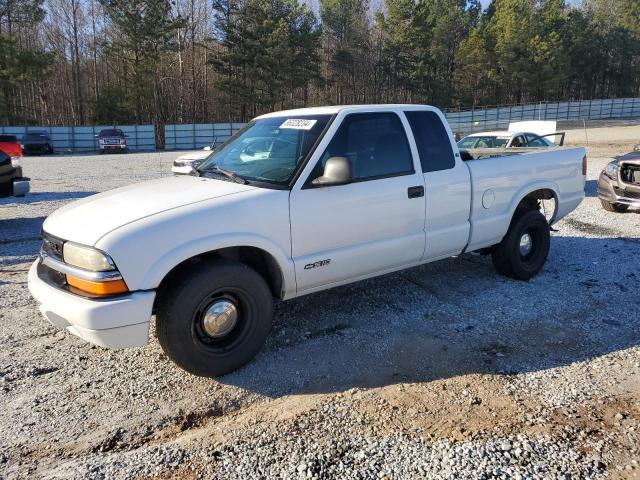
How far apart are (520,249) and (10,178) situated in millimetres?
7846

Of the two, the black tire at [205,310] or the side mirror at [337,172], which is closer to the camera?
the black tire at [205,310]

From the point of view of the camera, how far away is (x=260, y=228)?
367cm

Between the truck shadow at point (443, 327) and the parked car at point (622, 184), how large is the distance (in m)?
3.44

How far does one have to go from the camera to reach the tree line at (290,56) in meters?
44.2

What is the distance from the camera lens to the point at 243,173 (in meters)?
4.14

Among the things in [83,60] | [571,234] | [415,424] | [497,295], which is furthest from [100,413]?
[83,60]

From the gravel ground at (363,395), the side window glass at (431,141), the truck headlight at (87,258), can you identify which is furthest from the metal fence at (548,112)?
the truck headlight at (87,258)

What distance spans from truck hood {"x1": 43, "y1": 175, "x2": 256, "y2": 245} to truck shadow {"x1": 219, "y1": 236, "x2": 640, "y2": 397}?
130cm

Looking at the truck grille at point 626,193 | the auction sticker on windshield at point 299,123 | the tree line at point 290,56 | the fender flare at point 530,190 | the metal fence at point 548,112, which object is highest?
the tree line at point 290,56

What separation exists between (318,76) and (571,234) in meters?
43.5

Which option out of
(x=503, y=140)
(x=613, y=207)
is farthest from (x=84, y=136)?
(x=613, y=207)

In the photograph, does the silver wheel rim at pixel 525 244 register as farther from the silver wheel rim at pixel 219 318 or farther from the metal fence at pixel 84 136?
the metal fence at pixel 84 136

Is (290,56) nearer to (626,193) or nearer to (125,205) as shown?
(626,193)

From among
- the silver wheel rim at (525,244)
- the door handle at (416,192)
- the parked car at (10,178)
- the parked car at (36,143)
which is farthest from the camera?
the parked car at (36,143)
